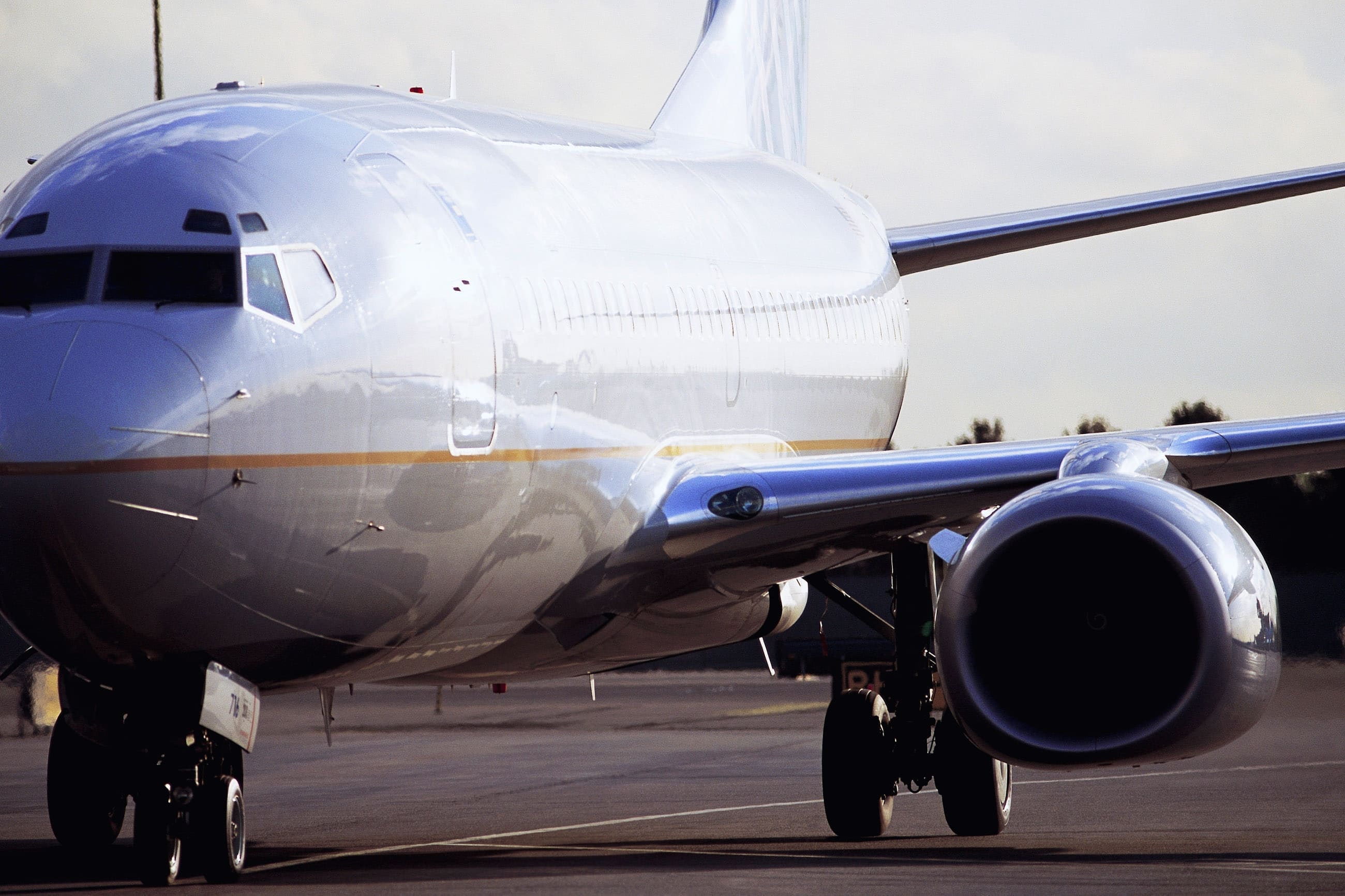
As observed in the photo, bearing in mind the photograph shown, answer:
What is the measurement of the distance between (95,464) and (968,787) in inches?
280

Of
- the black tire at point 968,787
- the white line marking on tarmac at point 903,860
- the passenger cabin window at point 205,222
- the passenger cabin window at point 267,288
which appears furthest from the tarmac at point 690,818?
the passenger cabin window at point 205,222

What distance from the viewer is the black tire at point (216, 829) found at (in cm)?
998

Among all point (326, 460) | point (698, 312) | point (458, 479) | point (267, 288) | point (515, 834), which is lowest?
point (515, 834)

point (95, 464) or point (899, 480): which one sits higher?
point (95, 464)

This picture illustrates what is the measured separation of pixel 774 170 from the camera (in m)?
16.4

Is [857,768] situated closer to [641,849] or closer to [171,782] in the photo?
[641,849]

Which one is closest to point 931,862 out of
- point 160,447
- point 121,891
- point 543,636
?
point 543,636

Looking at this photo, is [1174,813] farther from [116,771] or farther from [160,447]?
[160,447]

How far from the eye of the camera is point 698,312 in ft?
42.7

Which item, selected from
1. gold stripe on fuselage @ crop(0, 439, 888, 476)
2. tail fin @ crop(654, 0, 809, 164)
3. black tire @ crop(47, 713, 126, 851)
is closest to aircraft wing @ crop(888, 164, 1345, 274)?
tail fin @ crop(654, 0, 809, 164)

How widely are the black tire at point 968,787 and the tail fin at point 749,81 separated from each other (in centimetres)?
593

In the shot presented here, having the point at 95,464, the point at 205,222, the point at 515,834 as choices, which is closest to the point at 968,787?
the point at 515,834

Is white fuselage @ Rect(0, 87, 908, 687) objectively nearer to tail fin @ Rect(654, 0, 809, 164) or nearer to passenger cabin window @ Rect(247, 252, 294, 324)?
passenger cabin window @ Rect(247, 252, 294, 324)

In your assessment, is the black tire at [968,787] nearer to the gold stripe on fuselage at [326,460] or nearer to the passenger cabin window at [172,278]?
the gold stripe on fuselage at [326,460]
